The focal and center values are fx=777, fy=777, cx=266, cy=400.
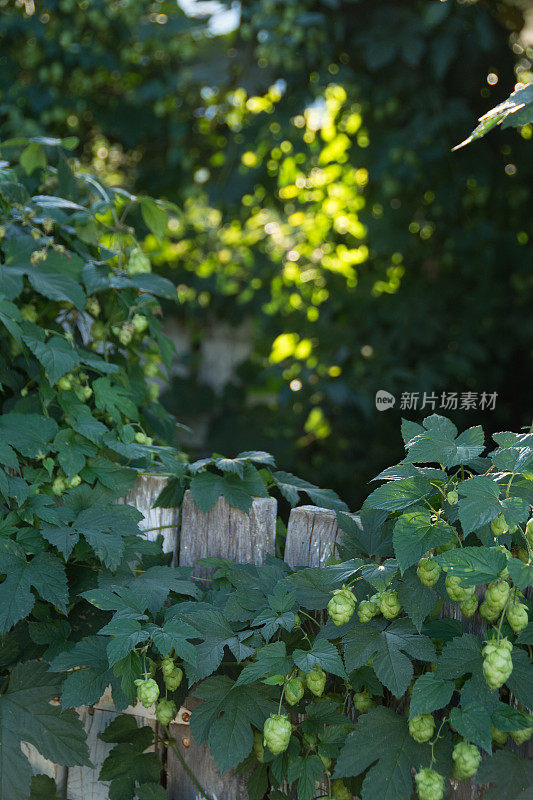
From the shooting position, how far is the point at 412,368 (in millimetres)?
3516

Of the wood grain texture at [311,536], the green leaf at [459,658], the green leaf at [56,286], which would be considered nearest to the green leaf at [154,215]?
the green leaf at [56,286]

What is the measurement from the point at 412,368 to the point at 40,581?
2.62 meters

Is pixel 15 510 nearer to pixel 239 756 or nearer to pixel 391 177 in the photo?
pixel 239 756

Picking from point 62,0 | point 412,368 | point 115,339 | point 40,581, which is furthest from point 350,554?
point 62,0

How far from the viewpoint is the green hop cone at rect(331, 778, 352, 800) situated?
43.8 inches

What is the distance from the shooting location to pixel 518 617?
3.09 feet

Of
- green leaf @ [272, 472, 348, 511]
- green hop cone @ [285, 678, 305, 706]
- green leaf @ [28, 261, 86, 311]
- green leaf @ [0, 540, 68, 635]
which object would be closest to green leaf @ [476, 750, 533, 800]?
green hop cone @ [285, 678, 305, 706]

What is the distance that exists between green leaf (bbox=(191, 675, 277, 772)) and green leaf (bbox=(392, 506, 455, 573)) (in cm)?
31

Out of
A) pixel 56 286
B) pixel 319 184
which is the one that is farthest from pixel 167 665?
pixel 319 184

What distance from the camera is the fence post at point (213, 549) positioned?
1224 mm

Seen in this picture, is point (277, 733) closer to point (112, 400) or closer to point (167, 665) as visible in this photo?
point (167, 665)

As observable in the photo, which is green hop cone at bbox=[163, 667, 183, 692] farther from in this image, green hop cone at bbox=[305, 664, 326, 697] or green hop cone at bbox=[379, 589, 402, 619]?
green hop cone at bbox=[379, 589, 402, 619]

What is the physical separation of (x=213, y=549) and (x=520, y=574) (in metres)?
0.60

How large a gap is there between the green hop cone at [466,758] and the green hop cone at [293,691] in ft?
0.68
